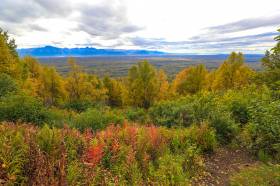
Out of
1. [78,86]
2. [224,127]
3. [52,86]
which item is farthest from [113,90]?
[224,127]

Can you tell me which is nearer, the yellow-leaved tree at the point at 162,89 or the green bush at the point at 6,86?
the green bush at the point at 6,86

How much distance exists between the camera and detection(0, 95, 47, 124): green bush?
10922mm

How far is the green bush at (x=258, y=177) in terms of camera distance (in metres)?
5.26

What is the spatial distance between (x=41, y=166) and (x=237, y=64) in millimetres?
33162

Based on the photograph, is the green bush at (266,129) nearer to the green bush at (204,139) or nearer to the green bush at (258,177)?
the green bush at (258,177)

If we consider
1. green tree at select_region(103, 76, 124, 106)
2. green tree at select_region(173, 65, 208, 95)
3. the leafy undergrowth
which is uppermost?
the leafy undergrowth

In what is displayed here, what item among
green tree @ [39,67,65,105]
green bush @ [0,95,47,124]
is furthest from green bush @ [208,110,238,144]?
green tree @ [39,67,65,105]

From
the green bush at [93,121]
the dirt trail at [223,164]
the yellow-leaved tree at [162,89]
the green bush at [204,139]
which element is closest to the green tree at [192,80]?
the yellow-leaved tree at [162,89]

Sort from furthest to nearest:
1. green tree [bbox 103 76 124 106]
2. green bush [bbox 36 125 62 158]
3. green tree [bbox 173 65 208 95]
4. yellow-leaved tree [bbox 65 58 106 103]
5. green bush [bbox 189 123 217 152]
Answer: green tree [bbox 103 76 124 106] → green tree [bbox 173 65 208 95] → yellow-leaved tree [bbox 65 58 106 103] → green bush [bbox 189 123 217 152] → green bush [bbox 36 125 62 158]

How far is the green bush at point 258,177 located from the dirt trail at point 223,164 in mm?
368

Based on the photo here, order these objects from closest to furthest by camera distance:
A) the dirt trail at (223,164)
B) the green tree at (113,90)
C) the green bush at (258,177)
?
the green bush at (258,177) → the dirt trail at (223,164) → the green tree at (113,90)

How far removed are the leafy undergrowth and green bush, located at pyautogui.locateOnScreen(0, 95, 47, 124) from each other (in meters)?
5.90

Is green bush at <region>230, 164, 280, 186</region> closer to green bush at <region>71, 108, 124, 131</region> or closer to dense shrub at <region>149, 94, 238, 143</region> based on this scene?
dense shrub at <region>149, 94, 238, 143</region>

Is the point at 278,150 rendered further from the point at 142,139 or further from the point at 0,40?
the point at 0,40
